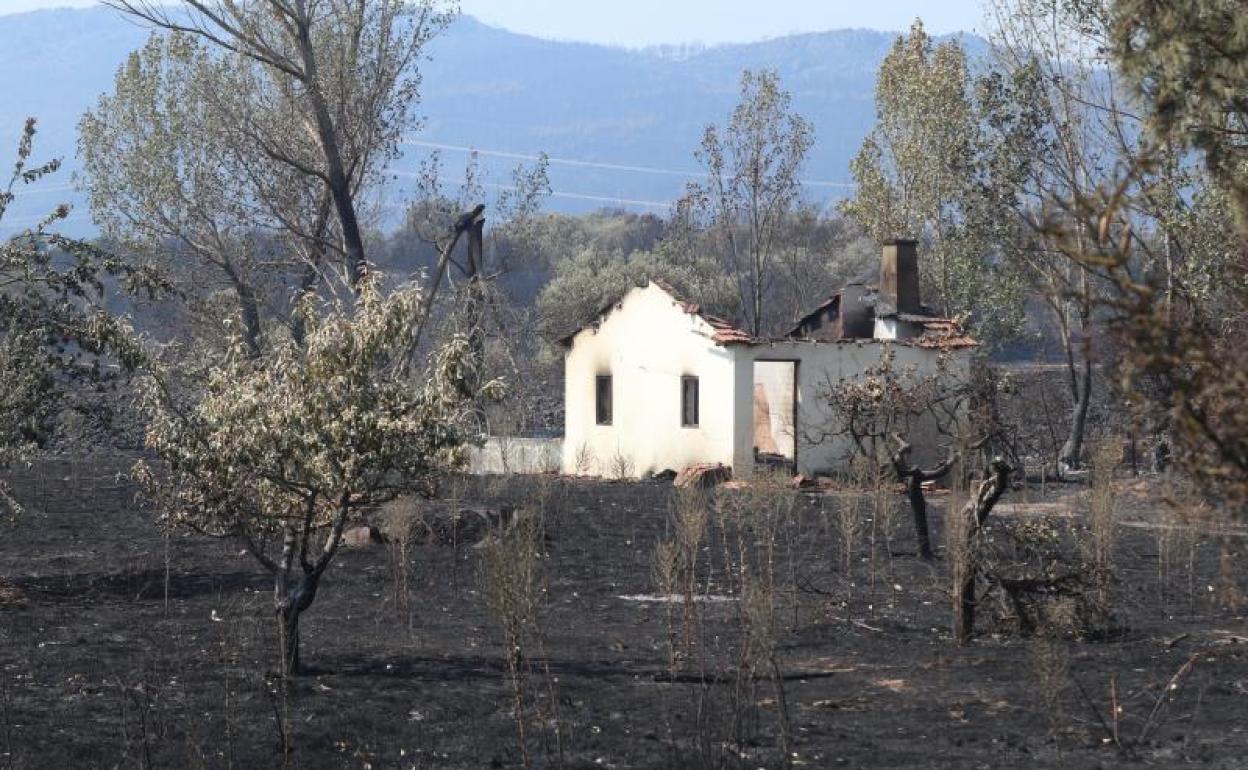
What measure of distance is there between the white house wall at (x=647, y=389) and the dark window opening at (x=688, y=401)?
10 centimetres

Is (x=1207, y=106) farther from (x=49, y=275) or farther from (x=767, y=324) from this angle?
(x=767, y=324)

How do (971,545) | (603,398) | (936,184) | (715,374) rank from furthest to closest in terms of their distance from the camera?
1. (936,184)
2. (603,398)
3. (715,374)
4. (971,545)

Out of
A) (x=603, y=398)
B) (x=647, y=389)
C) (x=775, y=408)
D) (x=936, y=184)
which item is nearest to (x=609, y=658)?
(x=647, y=389)

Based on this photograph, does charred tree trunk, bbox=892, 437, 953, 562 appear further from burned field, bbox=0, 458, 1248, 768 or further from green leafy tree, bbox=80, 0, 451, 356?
green leafy tree, bbox=80, 0, 451, 356

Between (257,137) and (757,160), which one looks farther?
(757,160)

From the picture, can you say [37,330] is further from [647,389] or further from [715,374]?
[647,389]

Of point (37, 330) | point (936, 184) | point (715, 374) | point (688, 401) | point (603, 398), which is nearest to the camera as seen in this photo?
point (37, 330)

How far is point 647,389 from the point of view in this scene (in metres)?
32.2

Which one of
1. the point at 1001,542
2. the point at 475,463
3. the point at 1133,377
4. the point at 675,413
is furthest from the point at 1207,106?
the point at 475,463

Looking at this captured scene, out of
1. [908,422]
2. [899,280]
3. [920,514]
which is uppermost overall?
[899,280]

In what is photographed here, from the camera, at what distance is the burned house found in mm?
30141

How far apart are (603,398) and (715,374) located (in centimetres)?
397

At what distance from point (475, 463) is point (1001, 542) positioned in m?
17.1

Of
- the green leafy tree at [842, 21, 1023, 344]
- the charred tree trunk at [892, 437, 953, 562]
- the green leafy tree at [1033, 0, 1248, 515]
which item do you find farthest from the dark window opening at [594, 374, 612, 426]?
the green leafy tree at [1033, 0, 1248, 515]
